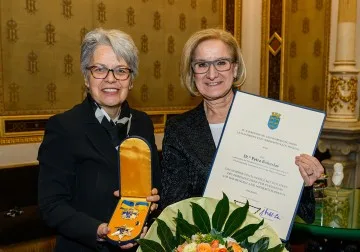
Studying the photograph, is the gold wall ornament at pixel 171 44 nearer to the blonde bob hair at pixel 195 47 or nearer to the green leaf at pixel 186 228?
the blonde bob hair at pixel 195 47

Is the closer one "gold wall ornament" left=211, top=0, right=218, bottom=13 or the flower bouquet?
the flower bouquet

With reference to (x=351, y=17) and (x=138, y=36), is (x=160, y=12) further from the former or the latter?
(x=351, y=17)

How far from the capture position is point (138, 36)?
5355mm

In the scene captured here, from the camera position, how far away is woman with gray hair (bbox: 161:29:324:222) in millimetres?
1658

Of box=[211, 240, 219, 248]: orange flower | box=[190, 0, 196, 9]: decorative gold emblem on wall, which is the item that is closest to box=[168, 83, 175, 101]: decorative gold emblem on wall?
box=[190, 0, 196, 9]: decorative gold emblem on wall

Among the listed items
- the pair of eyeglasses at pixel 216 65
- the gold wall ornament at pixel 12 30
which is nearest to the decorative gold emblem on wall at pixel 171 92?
the gold wall ornament at pixel 12 30

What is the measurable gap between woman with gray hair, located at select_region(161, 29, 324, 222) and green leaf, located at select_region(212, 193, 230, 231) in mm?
465

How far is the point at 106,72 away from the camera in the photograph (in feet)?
5.30

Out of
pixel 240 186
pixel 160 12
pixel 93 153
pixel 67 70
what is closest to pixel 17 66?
pixel 67 70

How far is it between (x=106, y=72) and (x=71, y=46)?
131 inches

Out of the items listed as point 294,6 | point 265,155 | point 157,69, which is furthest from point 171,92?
point 265,155

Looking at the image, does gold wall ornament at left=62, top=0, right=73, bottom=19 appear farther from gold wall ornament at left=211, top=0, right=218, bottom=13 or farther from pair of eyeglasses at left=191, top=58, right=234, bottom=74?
pair of eyeglasses at left=191, top=58, right=234, bottom=74

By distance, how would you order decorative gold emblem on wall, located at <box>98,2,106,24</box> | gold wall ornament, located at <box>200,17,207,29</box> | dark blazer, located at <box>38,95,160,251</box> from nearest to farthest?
dark blazer, located at <box>38,95,160,251</box> < decorative gold emblem on wall, located at <box>98,2,106,24</box> < gold wall ornament, located at <box>200,17,207,29</box>

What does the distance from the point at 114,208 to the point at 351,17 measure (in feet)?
15.6
